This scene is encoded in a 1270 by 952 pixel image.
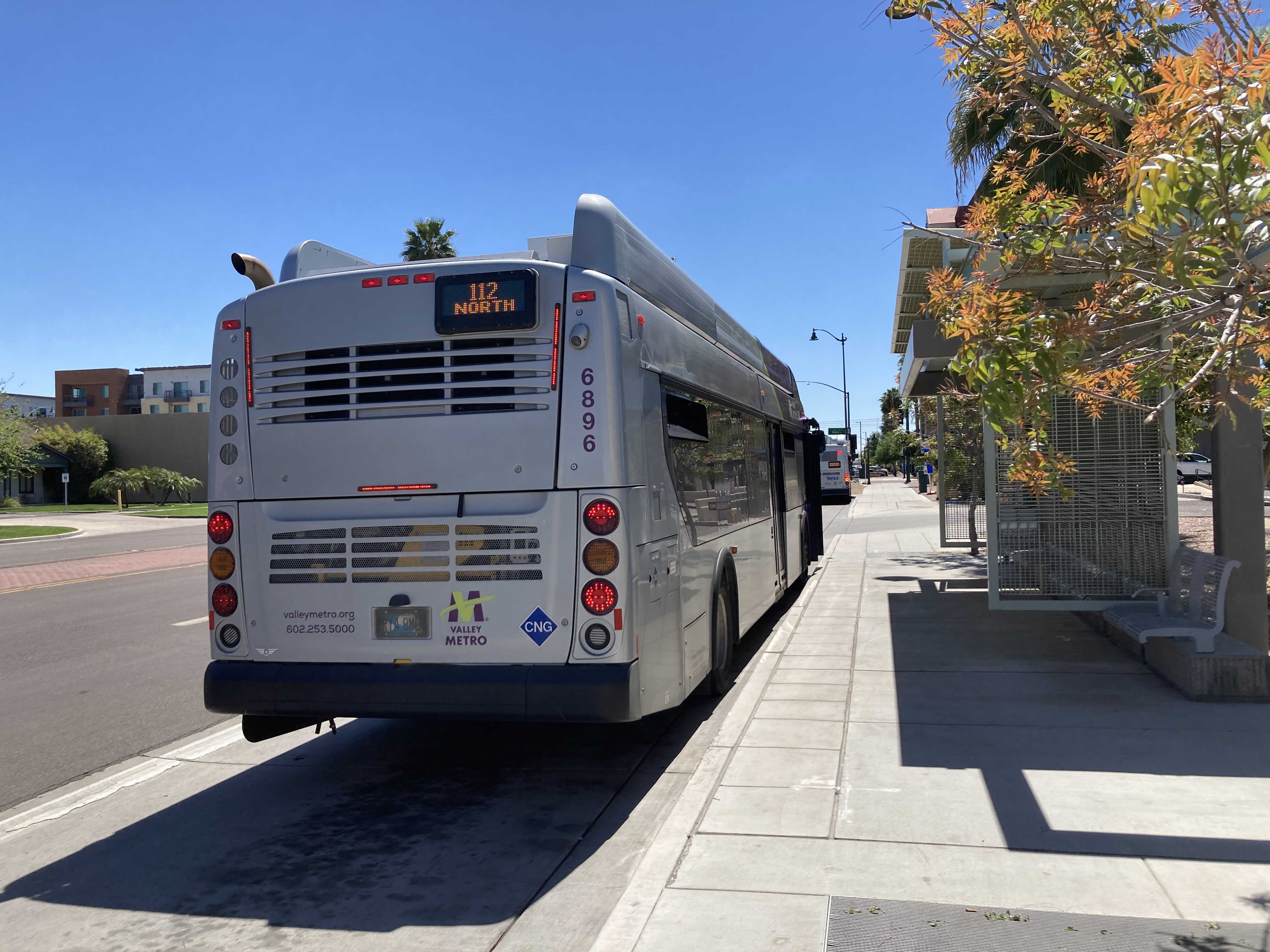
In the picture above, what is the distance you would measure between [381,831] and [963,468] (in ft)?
63.7

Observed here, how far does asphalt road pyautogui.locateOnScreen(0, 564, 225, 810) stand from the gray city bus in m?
2.06

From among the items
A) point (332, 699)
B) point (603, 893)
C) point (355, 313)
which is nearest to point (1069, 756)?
point (603, 893)

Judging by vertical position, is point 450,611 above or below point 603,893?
above

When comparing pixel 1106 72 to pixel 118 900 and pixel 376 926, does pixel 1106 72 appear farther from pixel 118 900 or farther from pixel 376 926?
pixel 118 900

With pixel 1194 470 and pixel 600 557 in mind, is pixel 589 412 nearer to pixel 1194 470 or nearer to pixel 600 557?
pixel 600 557

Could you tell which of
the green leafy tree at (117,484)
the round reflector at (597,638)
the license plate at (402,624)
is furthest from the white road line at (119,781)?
the green leafy tree at (117,484)

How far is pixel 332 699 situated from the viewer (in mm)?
5504

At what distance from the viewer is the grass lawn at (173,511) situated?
157 feet

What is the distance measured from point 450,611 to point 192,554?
21479 millimetres

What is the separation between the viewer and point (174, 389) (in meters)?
95.1

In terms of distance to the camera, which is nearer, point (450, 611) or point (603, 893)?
point (603, 893)

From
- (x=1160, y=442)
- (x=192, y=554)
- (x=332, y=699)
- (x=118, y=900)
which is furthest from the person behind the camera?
(x=192, y=554)

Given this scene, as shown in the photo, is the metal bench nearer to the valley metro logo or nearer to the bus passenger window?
the bus passenger window

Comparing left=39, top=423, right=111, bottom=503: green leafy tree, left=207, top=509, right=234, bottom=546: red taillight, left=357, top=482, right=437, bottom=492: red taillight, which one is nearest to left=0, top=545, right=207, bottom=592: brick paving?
left=207, top=509, right=234, bottom=546: red taillight
